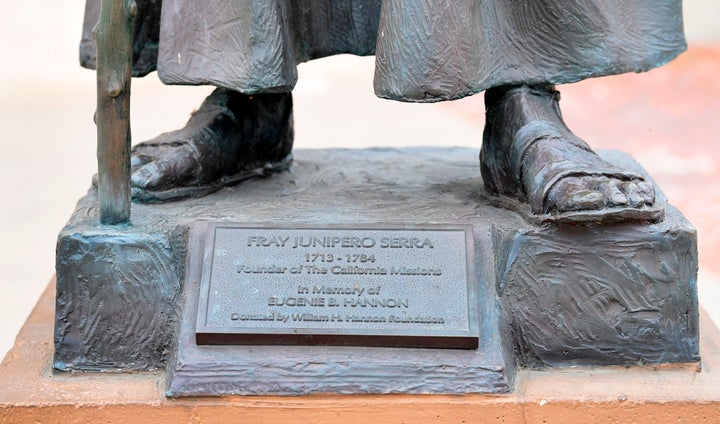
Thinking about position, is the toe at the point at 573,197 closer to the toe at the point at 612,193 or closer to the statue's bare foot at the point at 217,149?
the toe at the point at 612,193

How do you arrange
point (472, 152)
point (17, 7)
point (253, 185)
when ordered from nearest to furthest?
point (253, 185) < point (472, 152) < point (17, 7)

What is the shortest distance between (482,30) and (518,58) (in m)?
0.12

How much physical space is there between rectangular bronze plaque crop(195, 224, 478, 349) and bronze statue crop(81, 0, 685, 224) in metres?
0.22

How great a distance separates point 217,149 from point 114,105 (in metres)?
0.42

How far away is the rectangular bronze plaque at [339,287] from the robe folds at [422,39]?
0.29m

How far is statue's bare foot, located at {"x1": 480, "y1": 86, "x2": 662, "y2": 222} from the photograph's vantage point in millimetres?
2490

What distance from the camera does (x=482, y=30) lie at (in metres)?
2.65

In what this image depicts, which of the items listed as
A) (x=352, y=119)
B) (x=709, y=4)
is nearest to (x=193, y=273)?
(x=352, y=119)

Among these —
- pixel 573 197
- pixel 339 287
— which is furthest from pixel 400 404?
pixel 573 197

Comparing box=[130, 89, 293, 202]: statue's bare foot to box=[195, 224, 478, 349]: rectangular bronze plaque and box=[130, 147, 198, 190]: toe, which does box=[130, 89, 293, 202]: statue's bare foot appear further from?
box=[195, 224, 478, 349]: rectangular bronze plaque

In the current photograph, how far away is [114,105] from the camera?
252 cm

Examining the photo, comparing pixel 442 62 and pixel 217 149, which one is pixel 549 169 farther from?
pixel 217 149

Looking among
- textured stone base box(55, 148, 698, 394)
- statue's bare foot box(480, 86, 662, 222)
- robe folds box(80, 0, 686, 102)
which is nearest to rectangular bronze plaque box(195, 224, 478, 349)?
textured stone base box(55, 148, 698, 394)

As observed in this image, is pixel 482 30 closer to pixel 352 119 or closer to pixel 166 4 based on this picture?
pixel 166 4
